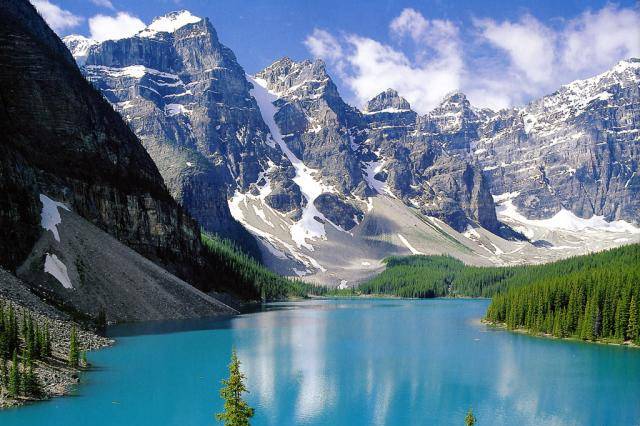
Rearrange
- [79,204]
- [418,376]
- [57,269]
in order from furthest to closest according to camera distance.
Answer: [79,204] < [57,269] < [418,376]

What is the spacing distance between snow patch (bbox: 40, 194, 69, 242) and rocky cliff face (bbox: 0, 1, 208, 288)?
3.70ft

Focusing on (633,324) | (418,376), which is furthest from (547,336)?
(418,376)

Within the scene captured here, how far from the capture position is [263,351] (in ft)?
231

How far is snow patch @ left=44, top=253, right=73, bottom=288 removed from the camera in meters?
79.6

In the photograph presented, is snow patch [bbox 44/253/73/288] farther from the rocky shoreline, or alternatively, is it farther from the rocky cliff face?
the rocky shoreline

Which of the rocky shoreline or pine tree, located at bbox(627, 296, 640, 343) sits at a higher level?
pine tree, located at bbox(627, 296, 640, 343)

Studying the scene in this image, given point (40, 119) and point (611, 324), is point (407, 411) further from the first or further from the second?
point (40, 119)

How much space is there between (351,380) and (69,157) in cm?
8316

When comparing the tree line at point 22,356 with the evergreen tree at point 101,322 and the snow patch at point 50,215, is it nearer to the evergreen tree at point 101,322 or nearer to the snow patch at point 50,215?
the evergreen tree at point 101,322

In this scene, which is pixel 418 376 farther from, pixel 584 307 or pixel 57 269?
pixel 57 269

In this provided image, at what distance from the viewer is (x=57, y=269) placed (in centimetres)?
8069

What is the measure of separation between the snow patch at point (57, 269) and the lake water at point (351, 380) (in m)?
10.0

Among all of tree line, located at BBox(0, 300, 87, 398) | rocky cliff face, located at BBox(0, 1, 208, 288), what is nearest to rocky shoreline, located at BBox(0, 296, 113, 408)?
tree line, located at BBox(0, 300, 87, 398)

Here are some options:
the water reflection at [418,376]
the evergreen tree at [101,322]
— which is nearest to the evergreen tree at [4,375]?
the water reflection at [418,376]
